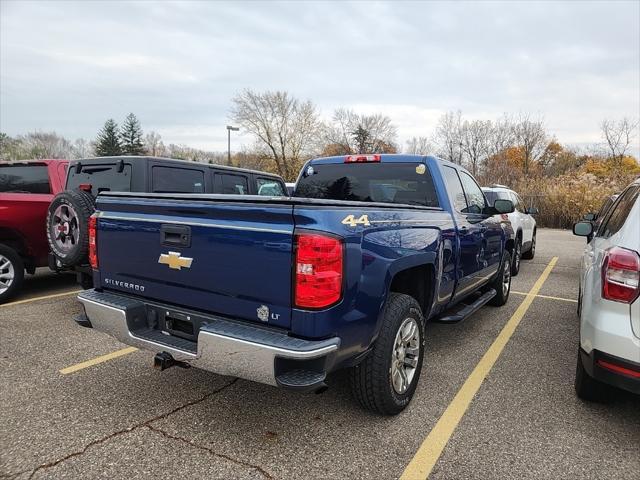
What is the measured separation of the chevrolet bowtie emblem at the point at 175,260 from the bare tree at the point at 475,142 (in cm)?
5408

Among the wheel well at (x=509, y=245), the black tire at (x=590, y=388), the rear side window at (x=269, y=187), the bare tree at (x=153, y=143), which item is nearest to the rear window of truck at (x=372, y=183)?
the black tire at (x=590, y=388)

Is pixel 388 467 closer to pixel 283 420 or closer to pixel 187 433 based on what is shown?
pixel 283 420

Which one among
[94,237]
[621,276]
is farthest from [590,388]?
[94,237]

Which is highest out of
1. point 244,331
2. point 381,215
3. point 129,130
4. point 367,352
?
point 129,130

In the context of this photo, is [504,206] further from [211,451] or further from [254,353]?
[211,451]

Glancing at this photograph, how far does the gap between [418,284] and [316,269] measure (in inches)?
59.1

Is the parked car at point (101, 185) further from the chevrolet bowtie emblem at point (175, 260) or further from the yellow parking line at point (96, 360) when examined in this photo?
the chevrolet bowtie emblem at point (175, 260)

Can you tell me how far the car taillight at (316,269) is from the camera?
2383 millimetres

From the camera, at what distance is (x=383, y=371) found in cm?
294

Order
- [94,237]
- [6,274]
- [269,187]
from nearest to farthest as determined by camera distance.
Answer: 1. [94,237]
2. [6,274]
3. [269,187]

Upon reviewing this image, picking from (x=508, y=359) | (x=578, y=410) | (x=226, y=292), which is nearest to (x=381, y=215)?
(x=226, y=292)

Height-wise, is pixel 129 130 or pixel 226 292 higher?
pixel 129 130

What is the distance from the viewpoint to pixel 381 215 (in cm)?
289

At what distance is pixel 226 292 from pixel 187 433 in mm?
1031
